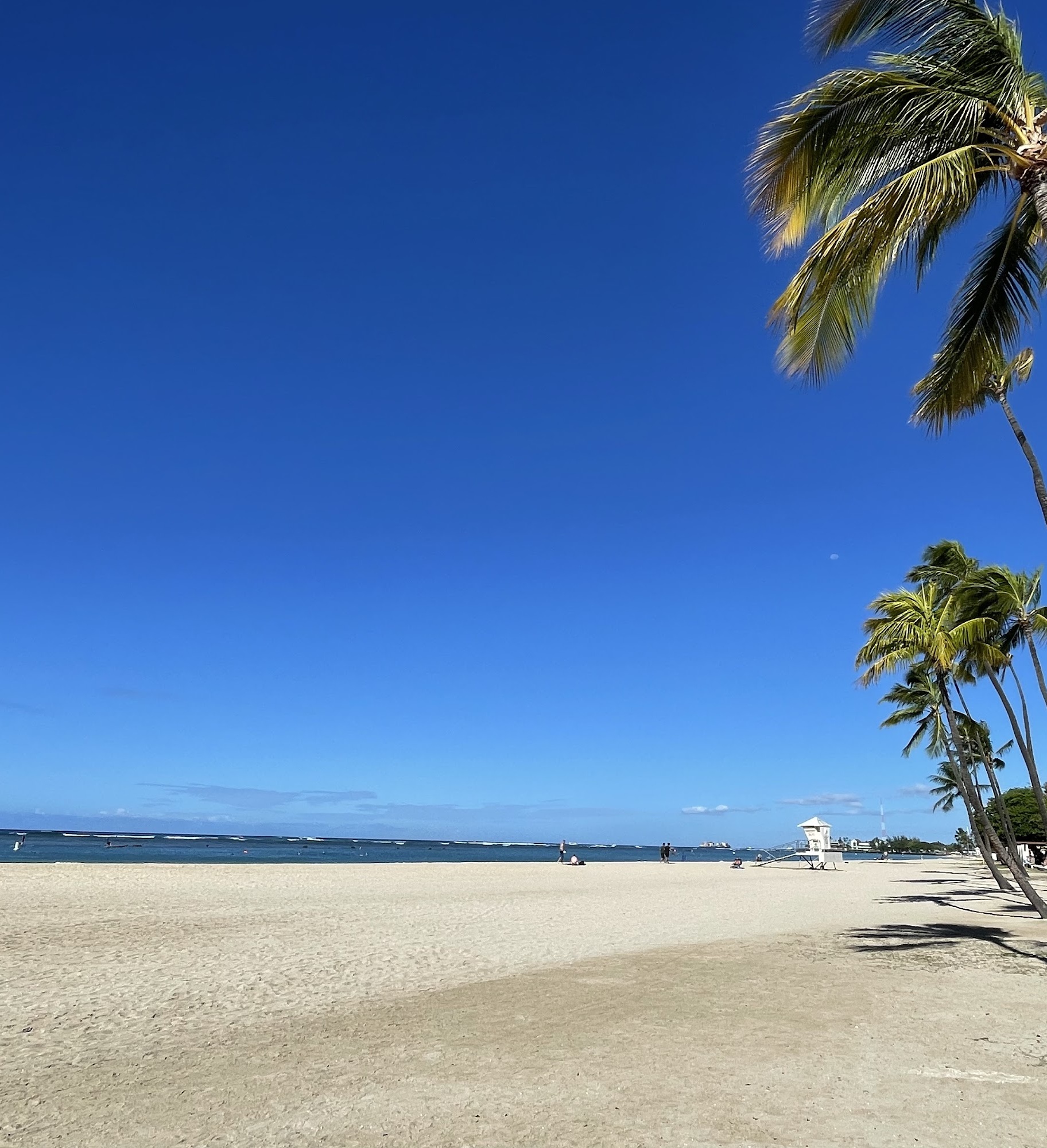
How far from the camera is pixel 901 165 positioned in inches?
261

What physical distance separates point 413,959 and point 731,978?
4.10 meters

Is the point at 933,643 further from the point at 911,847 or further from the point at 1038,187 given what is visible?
the point at 911,847

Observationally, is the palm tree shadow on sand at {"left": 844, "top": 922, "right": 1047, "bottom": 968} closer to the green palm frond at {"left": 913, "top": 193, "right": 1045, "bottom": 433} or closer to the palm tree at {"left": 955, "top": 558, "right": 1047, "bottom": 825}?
the palm tree at {"left": 955, "top": 558, "right": 1047, "bottom": 825}

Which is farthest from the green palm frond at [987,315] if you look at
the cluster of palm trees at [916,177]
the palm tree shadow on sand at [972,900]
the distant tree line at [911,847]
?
the distant tree line at [911,847]

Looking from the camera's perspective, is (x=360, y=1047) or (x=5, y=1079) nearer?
(x=5, y=1079)

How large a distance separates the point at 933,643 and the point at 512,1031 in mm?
13861

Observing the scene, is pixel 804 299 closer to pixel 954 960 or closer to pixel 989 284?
pixel 989 284

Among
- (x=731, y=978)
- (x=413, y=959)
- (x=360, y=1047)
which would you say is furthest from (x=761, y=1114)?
(x=413, y=959)

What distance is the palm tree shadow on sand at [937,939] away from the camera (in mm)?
10930

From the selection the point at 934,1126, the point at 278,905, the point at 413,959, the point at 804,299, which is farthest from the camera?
the point at 278,905

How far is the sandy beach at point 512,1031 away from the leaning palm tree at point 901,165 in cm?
610

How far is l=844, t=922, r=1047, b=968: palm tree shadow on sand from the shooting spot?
430 inches

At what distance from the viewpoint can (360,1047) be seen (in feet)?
18.7

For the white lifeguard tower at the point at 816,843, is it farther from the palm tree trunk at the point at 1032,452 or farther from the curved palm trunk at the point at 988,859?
the palm tree trunk at the point at 1032,452
